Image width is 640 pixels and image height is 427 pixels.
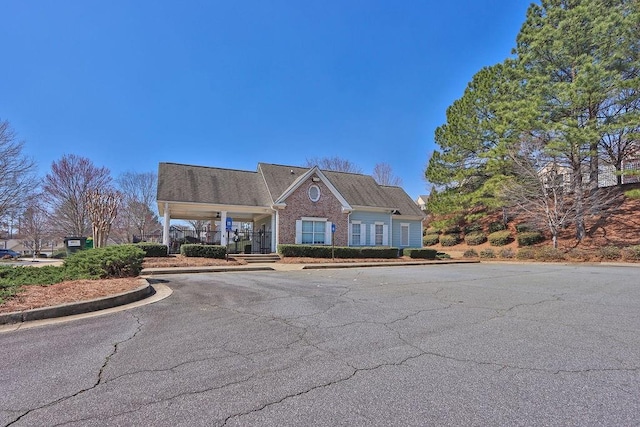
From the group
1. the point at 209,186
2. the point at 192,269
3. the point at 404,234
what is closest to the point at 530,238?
the point at 404,234

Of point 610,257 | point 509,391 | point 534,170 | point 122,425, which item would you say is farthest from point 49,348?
point 534,170

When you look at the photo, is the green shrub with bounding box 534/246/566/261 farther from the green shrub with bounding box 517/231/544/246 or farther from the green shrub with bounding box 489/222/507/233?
the green shrub with bounding box 489/222/507/233

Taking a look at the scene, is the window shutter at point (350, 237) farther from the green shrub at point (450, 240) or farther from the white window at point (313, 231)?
the green shrub at point (450, 240)

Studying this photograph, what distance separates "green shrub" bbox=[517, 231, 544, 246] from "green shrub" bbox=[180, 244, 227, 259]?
74.1 feet

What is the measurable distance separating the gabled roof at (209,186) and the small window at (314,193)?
112 inches

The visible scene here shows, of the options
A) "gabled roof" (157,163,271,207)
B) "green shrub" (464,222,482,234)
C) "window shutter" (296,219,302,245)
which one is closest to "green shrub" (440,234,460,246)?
"green shrub" (464,222,482,234)

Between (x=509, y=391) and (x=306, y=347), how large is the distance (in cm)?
231

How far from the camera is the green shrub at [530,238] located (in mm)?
28328

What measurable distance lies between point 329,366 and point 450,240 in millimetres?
33948

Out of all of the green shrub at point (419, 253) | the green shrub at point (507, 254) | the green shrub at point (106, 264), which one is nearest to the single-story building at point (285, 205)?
the green shrub at point (419, 253)

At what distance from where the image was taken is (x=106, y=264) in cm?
1020

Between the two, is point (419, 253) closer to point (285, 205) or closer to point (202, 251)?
point (285, 205)

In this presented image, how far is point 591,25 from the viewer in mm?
25016

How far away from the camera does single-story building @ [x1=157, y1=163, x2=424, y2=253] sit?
2308cm
